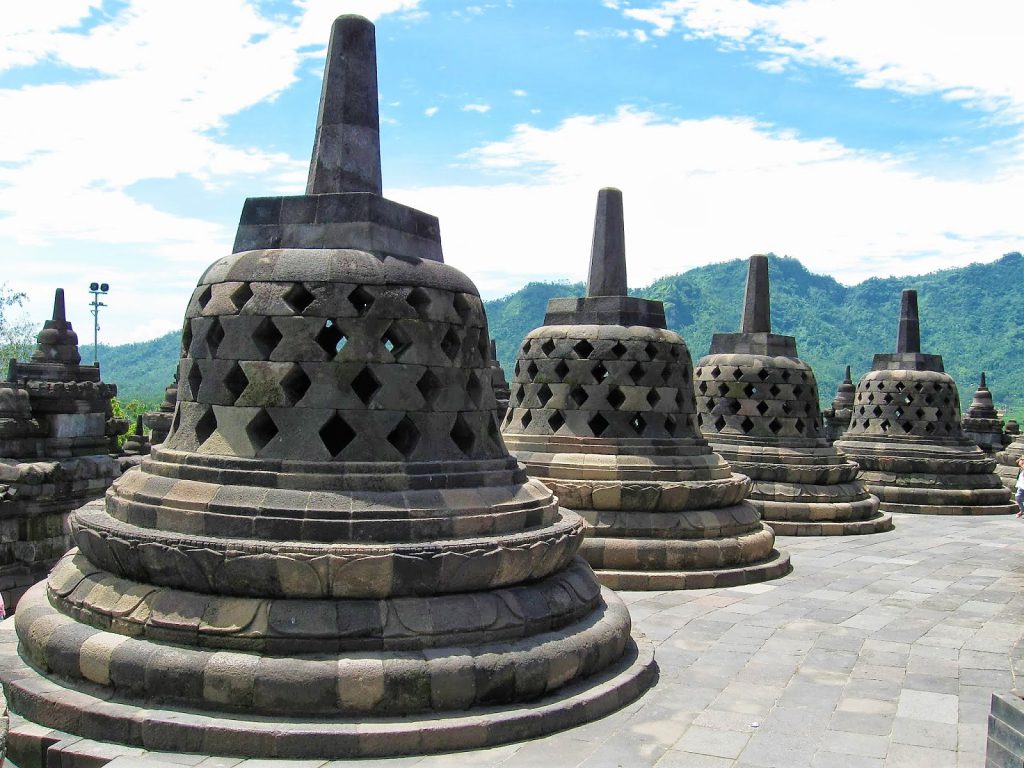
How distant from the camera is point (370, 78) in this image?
20.9 ft

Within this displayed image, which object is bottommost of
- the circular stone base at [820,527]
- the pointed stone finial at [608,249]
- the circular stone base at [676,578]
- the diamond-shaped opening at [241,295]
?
the circular stone base at [820,527]

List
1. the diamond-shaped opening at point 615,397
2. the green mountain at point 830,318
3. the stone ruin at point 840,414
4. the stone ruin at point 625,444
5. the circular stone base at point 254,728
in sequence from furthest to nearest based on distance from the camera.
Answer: the green mountain at point 830,318
the stone ruin at point 840,414
the diamond-shaped opening at point 615,397
the stone ruin at point 625,444
the circular stone base at point 254,728

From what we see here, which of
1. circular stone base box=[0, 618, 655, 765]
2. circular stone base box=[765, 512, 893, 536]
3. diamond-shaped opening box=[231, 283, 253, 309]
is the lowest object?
circular stone base box=[765, 512, 893, 536]

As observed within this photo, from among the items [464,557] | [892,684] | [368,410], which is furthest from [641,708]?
[368,410]

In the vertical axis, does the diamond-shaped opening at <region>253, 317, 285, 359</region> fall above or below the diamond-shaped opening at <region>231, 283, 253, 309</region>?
below

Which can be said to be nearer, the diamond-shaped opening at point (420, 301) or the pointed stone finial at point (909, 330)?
the diamond-shaped opening at point (420, 301)

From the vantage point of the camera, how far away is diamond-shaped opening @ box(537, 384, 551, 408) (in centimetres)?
1080

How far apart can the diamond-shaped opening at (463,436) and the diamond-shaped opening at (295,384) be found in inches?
40.2

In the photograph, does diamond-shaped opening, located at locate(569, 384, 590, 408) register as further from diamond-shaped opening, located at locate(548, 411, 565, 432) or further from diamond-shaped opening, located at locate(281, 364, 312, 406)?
diamond-shaped opening, located at locate(281, 364, 312, 406)

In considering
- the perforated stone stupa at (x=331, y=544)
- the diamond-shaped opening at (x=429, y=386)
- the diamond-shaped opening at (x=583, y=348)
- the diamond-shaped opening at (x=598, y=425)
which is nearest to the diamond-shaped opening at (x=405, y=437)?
the perforated stone stupa at (x=331, y=544)

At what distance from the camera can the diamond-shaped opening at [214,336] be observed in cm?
588

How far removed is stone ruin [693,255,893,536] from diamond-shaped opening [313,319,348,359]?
8.97 meters

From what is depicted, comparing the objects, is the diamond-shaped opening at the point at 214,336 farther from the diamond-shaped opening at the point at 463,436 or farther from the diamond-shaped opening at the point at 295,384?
the diamond-shaped opening at the point at 463,436

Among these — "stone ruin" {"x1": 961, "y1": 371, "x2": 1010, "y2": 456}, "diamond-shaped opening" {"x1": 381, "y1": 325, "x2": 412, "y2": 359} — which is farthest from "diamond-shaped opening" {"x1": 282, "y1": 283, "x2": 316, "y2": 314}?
"stone ruin" {"x1": 961, "y1": 371, "x2": 1010, "y2": 456}
